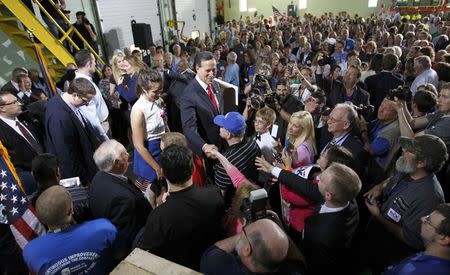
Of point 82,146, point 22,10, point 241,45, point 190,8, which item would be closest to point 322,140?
point 82,146

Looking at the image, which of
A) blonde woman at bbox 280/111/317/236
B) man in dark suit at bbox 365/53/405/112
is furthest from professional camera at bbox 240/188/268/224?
man in dark suit at bbox 365/53/405/112

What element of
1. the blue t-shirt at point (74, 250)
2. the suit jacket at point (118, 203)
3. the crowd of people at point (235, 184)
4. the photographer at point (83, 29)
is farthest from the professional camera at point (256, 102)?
the photographer at point (83, 29)

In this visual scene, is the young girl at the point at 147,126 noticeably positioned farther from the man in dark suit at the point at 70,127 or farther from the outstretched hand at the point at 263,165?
the outstretched hand at the point at 263,165

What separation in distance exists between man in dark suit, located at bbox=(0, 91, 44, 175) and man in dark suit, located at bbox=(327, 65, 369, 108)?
4.29 m

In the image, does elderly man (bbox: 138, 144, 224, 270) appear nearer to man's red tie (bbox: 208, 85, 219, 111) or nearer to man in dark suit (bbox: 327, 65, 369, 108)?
man's red tie (bbox: 208, 85, 219, 111)


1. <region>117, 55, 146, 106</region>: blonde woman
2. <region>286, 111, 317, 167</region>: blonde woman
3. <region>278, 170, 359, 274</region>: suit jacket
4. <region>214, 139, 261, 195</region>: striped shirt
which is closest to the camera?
<region>278, 170, 359, 274</region>: suit jacket

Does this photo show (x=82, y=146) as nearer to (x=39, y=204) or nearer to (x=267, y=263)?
(x=39, y=204)

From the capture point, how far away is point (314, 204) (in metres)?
2.28

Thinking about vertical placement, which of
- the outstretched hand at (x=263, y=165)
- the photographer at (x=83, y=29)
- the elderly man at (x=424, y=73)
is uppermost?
the photographer at (x=83, y=29)

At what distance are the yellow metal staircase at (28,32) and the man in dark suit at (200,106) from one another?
5.53 metres

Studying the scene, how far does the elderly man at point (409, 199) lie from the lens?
6.71 ft

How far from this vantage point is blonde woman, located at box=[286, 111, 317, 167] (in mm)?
2916

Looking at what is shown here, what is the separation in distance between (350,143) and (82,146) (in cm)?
276

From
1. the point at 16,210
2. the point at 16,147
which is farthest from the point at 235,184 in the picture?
the point at 16,147
